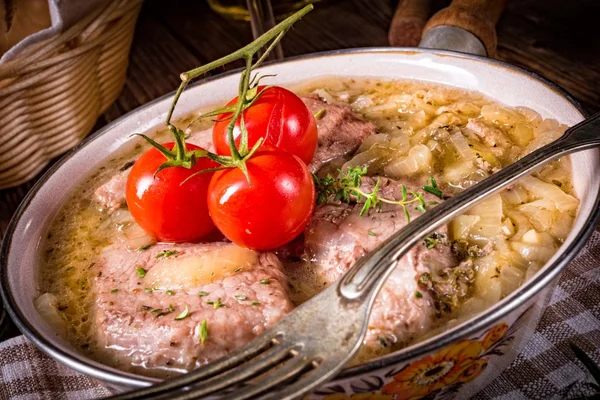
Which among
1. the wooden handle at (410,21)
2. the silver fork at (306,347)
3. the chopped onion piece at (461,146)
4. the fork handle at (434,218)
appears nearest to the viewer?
the silver fork at (306,347)

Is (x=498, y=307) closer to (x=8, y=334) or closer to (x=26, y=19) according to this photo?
(x=8, y=334)

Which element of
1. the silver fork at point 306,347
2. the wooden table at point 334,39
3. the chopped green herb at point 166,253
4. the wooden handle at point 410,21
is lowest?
the wooden table at point 334,39

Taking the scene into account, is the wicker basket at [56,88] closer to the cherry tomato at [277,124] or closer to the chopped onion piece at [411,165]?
the cherry tomato at [277,124]

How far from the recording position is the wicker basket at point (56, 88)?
9.11 ft

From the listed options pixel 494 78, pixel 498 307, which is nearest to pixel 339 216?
pixel 498 307

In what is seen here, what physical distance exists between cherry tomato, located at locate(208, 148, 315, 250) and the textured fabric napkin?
67 cm

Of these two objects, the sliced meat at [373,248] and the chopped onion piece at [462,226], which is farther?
the chopped onion piece at [462,226]

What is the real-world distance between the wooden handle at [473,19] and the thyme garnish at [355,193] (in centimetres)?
116

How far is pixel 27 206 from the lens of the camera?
7.27 ft

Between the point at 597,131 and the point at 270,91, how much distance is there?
93 cm

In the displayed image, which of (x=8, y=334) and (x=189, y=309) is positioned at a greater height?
(x=189, y=309)

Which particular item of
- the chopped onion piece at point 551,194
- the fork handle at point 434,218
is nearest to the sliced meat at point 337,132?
the chopped onion piece at point 551,194

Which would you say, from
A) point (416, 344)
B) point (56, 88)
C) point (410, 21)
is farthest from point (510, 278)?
point (56, 88)

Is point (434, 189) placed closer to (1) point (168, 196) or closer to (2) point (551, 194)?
(2) point (551, 194)
